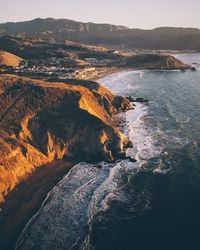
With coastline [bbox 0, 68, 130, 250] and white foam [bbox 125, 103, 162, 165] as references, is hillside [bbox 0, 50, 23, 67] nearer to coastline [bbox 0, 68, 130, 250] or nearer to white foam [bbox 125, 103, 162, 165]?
white foam [bbox 125, 103, 162, 165]

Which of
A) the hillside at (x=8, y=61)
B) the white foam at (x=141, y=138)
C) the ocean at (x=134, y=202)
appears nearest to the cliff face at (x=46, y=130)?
the white foam at (x=141, y=138)

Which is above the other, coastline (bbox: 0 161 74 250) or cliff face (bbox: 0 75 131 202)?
cliff face (bbox: 0 75 131 202)

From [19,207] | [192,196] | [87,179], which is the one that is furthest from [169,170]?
[19,207]

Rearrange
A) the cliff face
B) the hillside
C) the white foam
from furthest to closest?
the hillside
the white foam
the cliff face

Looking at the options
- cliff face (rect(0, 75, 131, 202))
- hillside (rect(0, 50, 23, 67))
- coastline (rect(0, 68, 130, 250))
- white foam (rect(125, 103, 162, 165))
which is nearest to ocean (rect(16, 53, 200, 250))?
white foam (rect(125, 103, 162, 165))

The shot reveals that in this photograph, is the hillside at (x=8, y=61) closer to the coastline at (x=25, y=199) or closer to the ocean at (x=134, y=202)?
the ocean at (x=134, y=202)

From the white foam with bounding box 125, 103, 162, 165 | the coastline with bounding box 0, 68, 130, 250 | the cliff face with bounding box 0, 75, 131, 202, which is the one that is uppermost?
the cliff face with bounding box 0, 75, 131, 202

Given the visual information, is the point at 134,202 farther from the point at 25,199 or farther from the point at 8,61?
the point at 8,61
